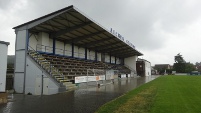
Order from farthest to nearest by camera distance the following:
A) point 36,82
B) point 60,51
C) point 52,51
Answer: point 60,51
point 52,51
point 36,82

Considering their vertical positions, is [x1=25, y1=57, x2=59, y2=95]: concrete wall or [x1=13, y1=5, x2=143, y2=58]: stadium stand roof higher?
[x1=13, y1=5, x2=143, y2=58]: stadium stand roof

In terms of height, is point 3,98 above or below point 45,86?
below

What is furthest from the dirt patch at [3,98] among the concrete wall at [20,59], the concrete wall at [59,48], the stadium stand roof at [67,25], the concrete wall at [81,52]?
the concrete wall at [81,52]

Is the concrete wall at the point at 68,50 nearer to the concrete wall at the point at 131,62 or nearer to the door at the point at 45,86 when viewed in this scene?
the door at the point at 45,86

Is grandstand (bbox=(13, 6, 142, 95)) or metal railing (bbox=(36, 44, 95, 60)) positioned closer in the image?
grandstand (bbox=(13, 6, 142, 95))

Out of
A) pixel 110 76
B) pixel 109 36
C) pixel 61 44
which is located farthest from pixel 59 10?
pixel 110 76

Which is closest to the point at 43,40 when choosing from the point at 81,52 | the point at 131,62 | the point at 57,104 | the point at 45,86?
the point at 45,86

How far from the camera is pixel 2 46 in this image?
13.0m

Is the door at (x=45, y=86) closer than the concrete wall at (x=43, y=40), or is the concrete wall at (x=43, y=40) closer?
the door at (x=45, y=86)

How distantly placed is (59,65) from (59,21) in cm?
585

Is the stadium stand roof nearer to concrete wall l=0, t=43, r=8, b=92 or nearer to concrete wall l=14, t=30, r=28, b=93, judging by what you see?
concrete wall l=14, t=30, r=28, b=93

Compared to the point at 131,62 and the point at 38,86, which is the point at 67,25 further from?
the point at 131,62

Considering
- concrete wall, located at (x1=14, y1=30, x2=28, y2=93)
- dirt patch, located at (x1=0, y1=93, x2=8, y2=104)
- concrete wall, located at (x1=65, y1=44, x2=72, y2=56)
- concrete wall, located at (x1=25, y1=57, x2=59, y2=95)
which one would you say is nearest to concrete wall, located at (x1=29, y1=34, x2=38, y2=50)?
concrete wall, located at (x1=14, y1=30, x2=28, y2=93)

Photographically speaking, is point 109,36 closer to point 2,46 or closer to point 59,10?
point 59,10
